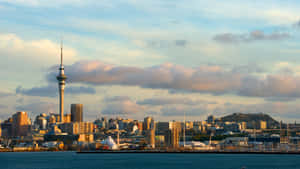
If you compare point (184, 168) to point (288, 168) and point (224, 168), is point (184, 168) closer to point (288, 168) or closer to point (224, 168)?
point (224, 168)

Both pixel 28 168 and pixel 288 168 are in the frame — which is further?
pixel 28 168

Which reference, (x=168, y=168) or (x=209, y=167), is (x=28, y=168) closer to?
→ (x=168, y=168)

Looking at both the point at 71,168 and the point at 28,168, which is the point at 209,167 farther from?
the point at 28,168

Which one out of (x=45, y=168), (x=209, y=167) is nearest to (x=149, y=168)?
(x=209, y=167)

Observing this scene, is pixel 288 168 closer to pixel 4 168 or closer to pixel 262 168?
pixel 262 168

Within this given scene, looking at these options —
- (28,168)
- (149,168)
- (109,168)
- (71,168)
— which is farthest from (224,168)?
(28,168)

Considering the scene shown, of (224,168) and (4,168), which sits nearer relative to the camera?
(224,168)

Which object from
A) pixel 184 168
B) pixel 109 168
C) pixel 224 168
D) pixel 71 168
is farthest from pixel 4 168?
pixel 224 168
